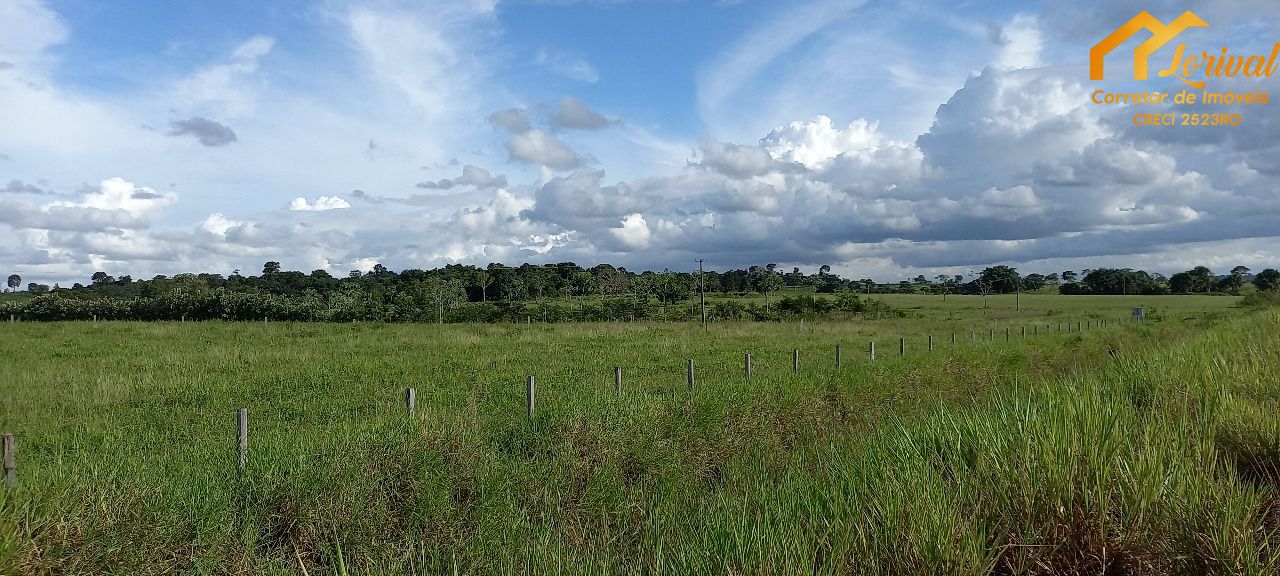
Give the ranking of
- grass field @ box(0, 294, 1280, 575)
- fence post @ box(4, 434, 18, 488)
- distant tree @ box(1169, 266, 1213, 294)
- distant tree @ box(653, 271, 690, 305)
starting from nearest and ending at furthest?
grass field @ box(0, 294, 1280, 575) → fence post @ box(4, 434, 18, 488) → distant tree @ box(653, 271, 690, 305) → distant tree @ box(1169, 266, 1213, 294)

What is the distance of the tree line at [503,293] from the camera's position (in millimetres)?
59375

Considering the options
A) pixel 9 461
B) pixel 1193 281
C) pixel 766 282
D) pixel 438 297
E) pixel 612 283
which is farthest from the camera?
pixel 1193 281

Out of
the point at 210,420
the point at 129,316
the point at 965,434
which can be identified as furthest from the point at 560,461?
the point at 129,316

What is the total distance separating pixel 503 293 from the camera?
100938 millimetres

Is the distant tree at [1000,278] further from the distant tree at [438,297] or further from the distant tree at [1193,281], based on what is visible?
the distant tree at [438,297]

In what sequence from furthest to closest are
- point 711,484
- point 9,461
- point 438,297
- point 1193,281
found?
1. point 1193,281
2. point 438,297
3. point 711,484
4. point 9,461

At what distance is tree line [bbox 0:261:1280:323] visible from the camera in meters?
59.4

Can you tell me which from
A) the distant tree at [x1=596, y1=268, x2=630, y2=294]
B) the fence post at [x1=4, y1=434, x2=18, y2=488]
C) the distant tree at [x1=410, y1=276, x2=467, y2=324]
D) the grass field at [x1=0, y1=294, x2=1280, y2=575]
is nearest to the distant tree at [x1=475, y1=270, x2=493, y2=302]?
the distant tree at [x1=596, y1=268, x2=630, y2=294]

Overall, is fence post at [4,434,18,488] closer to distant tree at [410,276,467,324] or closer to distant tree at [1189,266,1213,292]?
distant tree at [410,276,467,324]

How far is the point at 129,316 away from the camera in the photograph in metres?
58.6

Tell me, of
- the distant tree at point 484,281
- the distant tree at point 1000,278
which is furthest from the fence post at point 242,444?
the distant tree at point 1000,278

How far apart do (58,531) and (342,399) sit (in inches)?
406

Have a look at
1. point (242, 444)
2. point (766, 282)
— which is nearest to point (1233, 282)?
point (766, 282)

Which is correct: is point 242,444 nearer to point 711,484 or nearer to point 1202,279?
point 711,484
